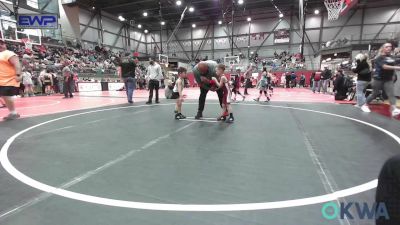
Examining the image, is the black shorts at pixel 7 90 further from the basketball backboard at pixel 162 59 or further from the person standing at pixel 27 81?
the basketball backboard at pixel 162 59

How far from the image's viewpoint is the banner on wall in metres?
31.8

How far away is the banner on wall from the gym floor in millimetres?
30490

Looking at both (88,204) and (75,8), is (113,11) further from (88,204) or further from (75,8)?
(88,204)

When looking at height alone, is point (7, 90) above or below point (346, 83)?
below

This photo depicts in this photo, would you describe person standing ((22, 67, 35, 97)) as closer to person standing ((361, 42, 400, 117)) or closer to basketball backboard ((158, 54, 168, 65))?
basketball backboard ((158, 54, 168, 65))

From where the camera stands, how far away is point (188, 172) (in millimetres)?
2369

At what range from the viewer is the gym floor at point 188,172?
65.7 inches

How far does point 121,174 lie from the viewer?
2.34 m

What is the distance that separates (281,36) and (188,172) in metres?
33.8

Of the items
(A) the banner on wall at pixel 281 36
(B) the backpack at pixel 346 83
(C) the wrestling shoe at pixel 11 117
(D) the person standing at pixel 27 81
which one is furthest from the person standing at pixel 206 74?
(A) the banner on wall at pixel 281 36

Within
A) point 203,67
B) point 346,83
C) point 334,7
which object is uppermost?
point 334,7

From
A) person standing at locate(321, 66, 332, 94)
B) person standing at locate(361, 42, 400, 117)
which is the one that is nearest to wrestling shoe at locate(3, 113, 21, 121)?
person standing at locate(361, 42, 400, 117)
